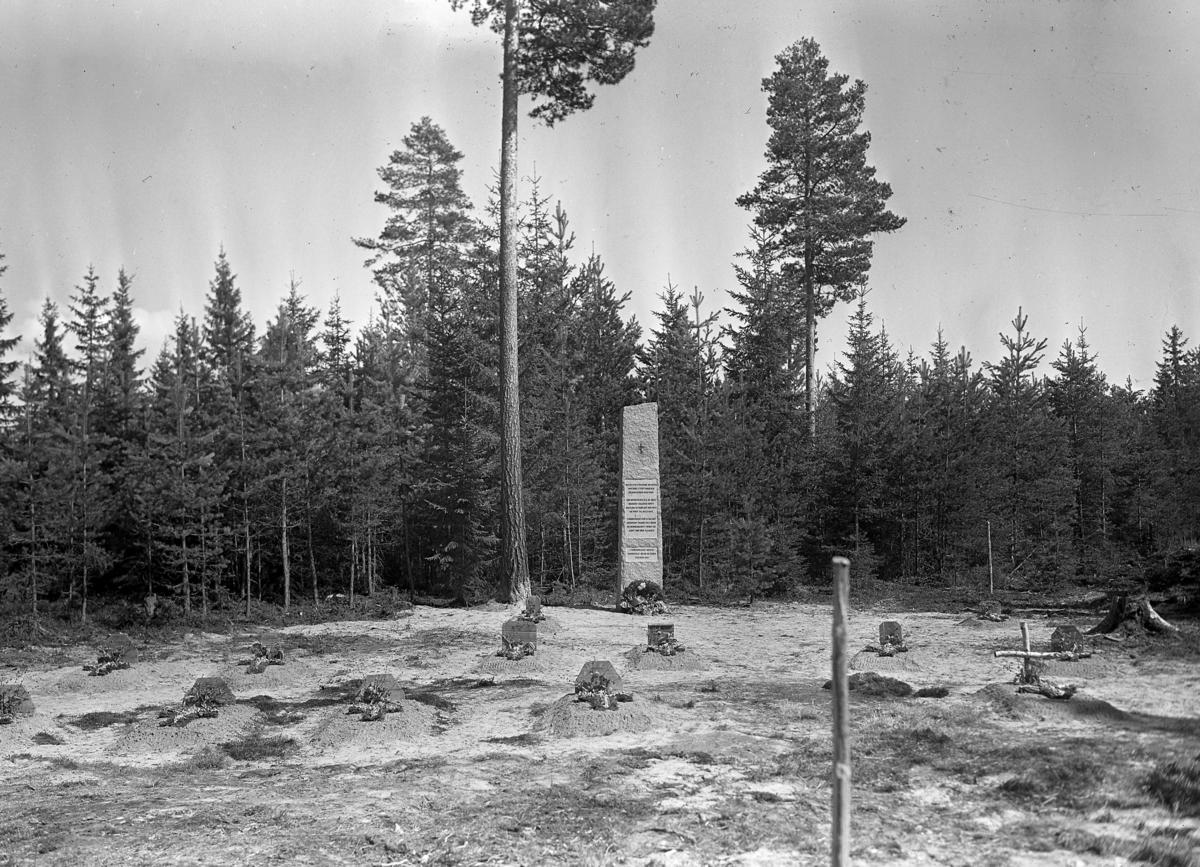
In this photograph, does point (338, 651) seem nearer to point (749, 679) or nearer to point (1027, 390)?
point (749, 679)

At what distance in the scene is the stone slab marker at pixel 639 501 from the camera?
16.0 metres

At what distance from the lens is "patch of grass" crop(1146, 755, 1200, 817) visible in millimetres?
4078

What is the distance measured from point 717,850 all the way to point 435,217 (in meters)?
30.4

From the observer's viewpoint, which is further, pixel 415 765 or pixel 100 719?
pixel 100 719

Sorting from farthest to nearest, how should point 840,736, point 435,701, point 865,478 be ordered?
1. point 865,478
2. point 435,701
3. point 840,736

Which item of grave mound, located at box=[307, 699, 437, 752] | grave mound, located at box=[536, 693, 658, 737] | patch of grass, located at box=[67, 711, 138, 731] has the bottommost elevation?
patch of grass, located at box=[67, 711, 138, 731]

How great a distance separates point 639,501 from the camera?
1619cm

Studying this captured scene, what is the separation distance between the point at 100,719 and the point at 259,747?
95.7 inches

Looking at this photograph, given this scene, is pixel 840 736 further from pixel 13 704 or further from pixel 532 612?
pixel 532 612

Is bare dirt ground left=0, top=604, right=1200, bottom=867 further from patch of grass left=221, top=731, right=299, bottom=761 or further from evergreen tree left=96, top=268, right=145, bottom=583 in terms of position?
evergreen tree left=96, top=268, right=145, bottom=583

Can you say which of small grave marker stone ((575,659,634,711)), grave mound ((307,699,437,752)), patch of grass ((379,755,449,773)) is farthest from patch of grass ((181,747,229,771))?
small grave marker stone ((575,659,634,711))

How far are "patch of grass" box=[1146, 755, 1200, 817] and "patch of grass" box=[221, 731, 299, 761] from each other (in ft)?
19.7

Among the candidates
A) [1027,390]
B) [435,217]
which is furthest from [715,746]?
[435,217]

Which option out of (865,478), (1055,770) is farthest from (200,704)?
(865,478)
